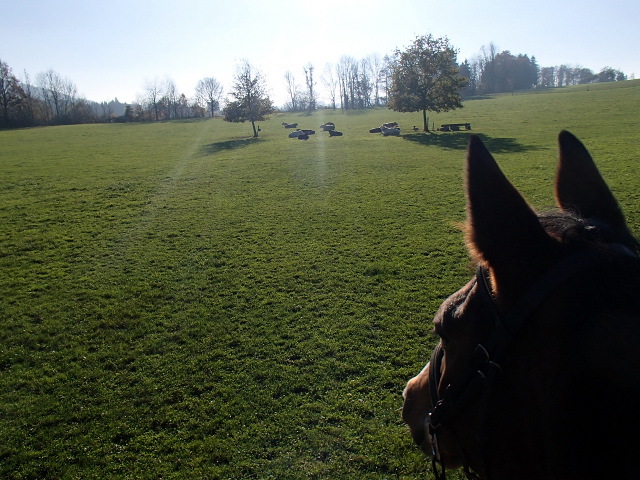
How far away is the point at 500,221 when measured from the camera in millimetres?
1028

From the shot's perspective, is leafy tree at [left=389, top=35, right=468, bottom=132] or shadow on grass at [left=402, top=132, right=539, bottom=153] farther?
leafy tree at [left=389, top=35, right=468, bottom=132]

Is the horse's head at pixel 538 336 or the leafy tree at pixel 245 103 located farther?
the leafy tree at pixel 245 103

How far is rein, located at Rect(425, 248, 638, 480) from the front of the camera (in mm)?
987

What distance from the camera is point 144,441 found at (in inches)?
151

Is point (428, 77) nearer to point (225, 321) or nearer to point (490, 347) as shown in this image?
point (225, 321)

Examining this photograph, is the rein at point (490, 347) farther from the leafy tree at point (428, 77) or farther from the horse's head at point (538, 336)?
the leafy tree at point (428, 77)

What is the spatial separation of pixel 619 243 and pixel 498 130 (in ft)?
108

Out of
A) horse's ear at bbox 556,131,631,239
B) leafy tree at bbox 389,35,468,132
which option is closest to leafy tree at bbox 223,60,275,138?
leafy tree at bbox 389,35,468,132

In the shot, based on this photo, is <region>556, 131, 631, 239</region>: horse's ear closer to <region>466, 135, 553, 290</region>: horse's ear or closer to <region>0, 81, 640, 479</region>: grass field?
<region>466, 135, 553, 290</region>: horse's ear

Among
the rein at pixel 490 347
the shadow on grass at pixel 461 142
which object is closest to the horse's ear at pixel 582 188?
the rein at pixel 490 347

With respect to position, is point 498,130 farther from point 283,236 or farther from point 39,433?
point 39,433

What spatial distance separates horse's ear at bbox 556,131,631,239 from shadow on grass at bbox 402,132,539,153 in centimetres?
1670

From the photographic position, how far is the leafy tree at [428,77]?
3322 centimetres

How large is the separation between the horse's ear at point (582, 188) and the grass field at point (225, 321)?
0.47m
